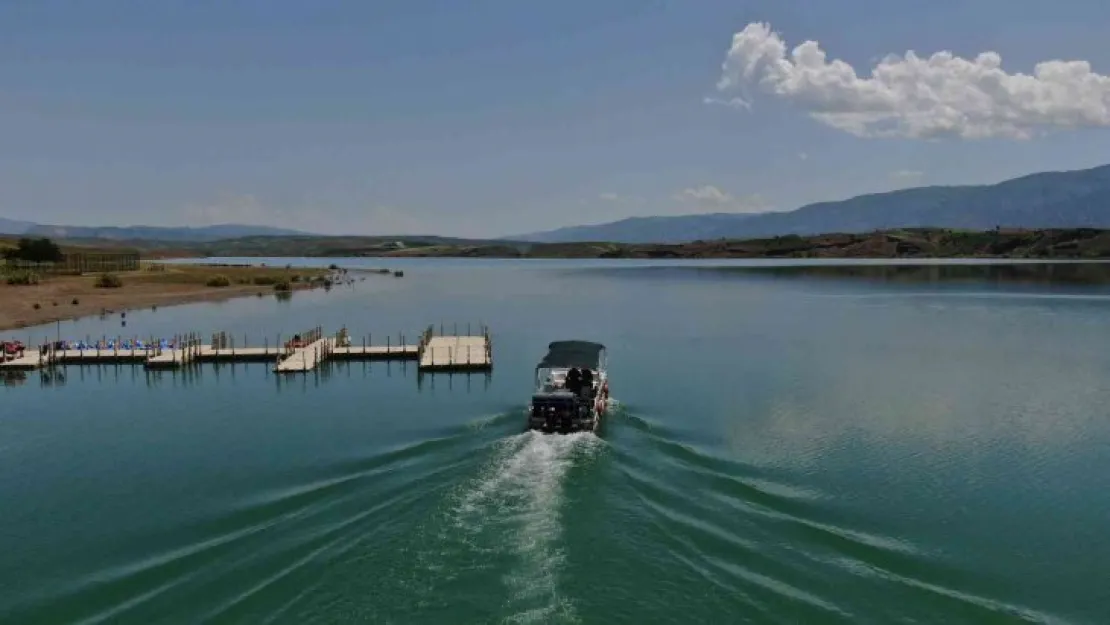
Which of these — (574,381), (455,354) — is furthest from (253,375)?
(574,381)

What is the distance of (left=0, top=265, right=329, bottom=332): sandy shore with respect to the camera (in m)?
106

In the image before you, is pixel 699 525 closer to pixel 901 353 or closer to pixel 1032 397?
pixel 1032 397

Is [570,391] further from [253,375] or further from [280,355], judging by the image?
[280,355]

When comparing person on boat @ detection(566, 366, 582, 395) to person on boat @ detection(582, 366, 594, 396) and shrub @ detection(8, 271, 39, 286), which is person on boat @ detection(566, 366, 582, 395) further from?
shrub @ detection(8, 271, 39, 286)

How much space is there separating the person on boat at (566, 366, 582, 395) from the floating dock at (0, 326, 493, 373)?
79.8 feet

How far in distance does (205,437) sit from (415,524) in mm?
23501

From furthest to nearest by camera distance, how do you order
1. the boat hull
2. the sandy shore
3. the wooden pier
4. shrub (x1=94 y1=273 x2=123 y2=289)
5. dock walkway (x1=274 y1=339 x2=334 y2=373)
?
1. shrub (x1=94 y1=273 x2=123 y2=289)
2. the sandy shore
3. the wooden pier
4. dock walkway (x1=274 y1=339 x2=334 y2=373)
5. the boat hull

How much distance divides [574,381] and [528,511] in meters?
18.0

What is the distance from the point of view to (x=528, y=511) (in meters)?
31.7

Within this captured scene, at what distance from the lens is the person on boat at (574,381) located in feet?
160

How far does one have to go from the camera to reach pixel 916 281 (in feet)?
654

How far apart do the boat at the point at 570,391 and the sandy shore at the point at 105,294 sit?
264 feet

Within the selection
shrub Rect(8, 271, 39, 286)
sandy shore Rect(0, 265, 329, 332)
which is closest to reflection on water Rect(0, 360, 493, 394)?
sandy shore Rect(0, 265, 329, 332)

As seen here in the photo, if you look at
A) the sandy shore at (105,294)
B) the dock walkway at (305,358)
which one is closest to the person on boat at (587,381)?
the dock walkway at (305,358)
